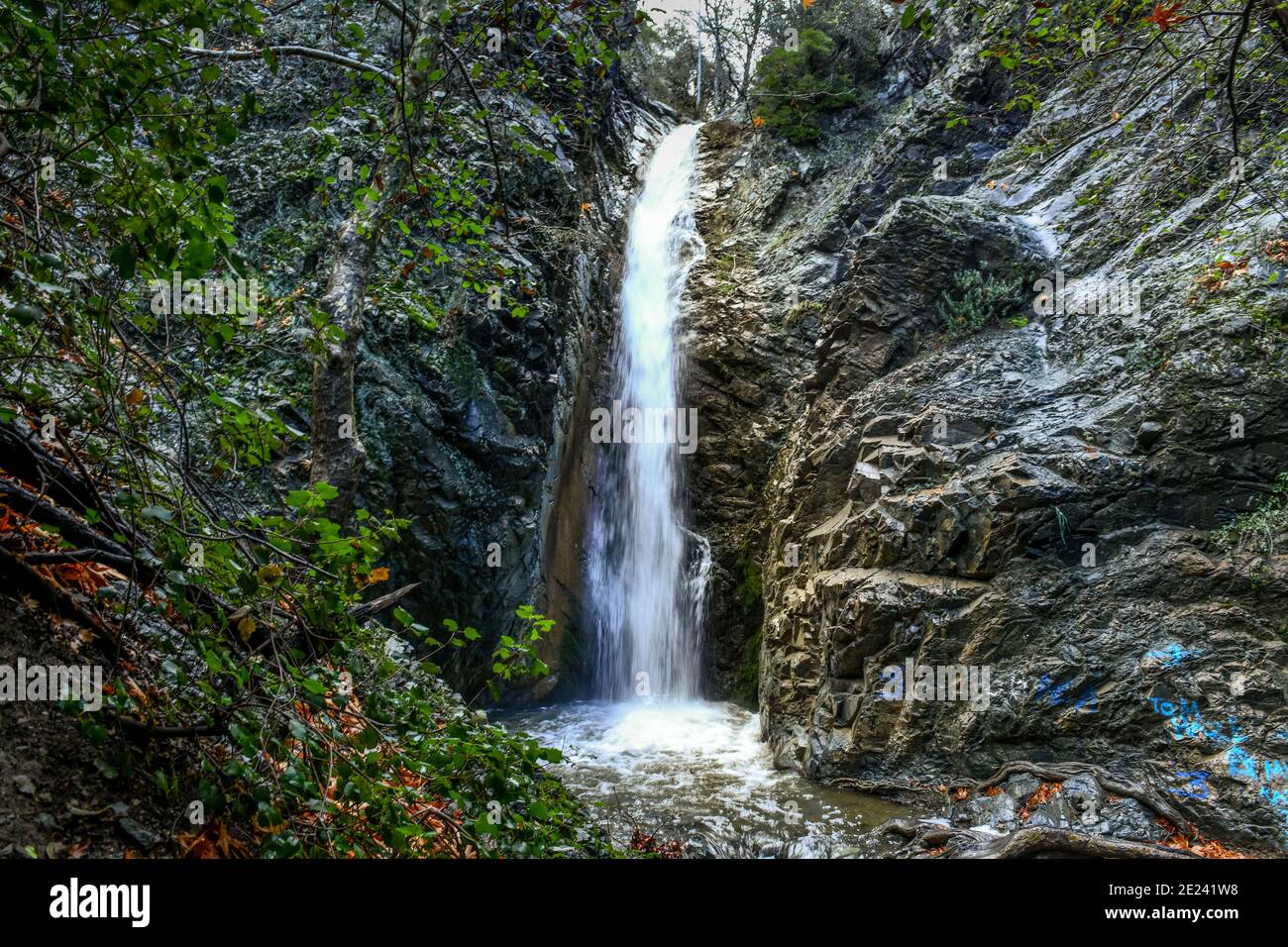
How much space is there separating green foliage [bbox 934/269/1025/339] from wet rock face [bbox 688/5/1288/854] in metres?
0.14

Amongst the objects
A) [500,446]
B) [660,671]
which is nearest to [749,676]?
[660,671]

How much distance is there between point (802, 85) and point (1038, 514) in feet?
45.8

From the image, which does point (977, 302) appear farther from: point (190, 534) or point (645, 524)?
point (190, 534)

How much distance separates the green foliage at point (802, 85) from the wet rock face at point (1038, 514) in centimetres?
614

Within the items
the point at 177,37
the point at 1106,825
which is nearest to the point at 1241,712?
the point at 1106,825

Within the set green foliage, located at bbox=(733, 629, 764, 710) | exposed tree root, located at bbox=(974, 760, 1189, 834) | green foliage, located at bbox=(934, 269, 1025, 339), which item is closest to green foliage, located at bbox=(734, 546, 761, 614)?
green foliage, located at bbox=(733, 629, 764, 710)

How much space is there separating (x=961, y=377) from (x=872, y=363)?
1.44 meters

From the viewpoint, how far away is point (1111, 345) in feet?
26.5

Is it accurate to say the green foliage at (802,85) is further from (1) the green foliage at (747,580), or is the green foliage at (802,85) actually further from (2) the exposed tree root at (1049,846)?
(2) the exposed tree root at (1049,846)

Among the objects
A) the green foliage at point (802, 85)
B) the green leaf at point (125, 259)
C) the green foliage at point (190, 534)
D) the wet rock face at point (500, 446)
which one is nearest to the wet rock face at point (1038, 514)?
the wet rock face at point (500, 446)

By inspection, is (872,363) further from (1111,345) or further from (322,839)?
(322,839)

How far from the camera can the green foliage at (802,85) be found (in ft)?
55.8

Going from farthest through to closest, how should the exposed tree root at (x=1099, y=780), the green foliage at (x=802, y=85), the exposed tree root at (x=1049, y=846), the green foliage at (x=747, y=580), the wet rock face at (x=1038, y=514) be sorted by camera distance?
the green foliage at (x=802, y=85) → the green foliage at (x=747, y=580) → the wet rock face at (x=1038, y=514) → the exposed tree root at (x=1099, y=780) → the exposed tree root at (x=1049, y=846)

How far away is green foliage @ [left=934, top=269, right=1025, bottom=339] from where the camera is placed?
31.1 ft
